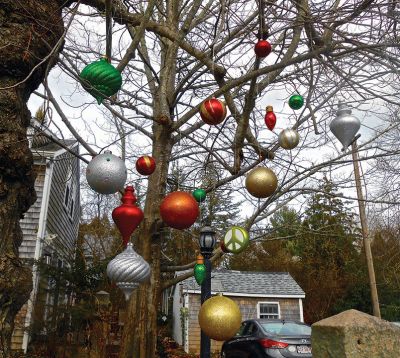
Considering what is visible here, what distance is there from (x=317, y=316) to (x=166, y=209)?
54.3 ft

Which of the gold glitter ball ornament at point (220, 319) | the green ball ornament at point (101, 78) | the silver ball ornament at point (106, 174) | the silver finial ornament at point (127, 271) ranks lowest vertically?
the gold glitter ball ornament at point (220, 319)

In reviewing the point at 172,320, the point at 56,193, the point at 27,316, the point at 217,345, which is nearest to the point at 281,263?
the point at 172,320

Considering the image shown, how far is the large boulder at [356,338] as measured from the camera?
7.89 ft

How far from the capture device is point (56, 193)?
11.2m

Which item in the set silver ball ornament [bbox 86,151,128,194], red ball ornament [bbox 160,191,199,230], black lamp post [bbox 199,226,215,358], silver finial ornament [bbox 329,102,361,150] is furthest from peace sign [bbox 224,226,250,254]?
black lamp post [bbox 199,226,215,358]

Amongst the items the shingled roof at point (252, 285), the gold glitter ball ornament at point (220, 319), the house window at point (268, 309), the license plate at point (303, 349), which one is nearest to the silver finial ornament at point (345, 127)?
the gold glitter ball ornament at point (220, 319)

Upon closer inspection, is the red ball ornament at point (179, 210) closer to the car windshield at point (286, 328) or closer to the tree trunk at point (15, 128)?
the tree trunk at point (15, 128)

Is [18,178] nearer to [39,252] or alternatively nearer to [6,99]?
[6,99]

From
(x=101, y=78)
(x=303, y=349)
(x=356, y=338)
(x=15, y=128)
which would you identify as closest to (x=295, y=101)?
(x=101, y=78)

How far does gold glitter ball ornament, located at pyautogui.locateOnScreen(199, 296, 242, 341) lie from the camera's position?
6.81 feet

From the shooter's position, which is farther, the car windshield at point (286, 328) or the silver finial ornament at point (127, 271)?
the car windshield at point (286, 328)

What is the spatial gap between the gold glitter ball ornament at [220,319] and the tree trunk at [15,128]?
1.21 meters

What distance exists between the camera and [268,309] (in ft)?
48.5

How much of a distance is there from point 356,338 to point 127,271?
4.81ft
